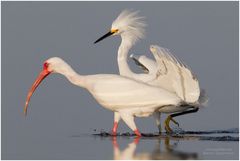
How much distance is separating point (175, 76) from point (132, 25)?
319cm

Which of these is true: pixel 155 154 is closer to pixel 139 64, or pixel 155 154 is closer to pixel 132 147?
pixel 132 147

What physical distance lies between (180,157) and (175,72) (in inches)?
154

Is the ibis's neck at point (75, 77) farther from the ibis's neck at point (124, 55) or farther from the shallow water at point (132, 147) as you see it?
the ibis's neck at point (124, 55)

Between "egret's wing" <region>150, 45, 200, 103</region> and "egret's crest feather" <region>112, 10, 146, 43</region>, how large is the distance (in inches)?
101

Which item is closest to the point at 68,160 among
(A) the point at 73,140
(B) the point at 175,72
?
(A) the point at 73,140

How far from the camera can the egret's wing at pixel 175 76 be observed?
63.1 feet

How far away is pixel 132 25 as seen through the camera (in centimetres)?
2269

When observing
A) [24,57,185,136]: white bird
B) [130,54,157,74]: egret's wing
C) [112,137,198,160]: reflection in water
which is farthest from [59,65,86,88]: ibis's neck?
[130,54,157,74]: egret's wing

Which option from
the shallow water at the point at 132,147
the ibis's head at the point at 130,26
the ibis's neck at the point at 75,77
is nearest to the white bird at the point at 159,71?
the ibis's head at the point at 130,26

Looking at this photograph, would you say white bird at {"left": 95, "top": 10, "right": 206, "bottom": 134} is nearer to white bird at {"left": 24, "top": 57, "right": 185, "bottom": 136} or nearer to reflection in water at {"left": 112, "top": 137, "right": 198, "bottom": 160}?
white bird at {"left": 24, "top": 57, "right": 185, "bottom": 136}

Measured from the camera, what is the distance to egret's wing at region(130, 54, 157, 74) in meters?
22.0

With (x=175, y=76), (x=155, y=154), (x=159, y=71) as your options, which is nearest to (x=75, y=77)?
Result: (x=159, y=71)

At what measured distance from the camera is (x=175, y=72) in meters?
19.7

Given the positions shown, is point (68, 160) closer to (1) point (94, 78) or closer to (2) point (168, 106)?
(1) point (94, 78)
